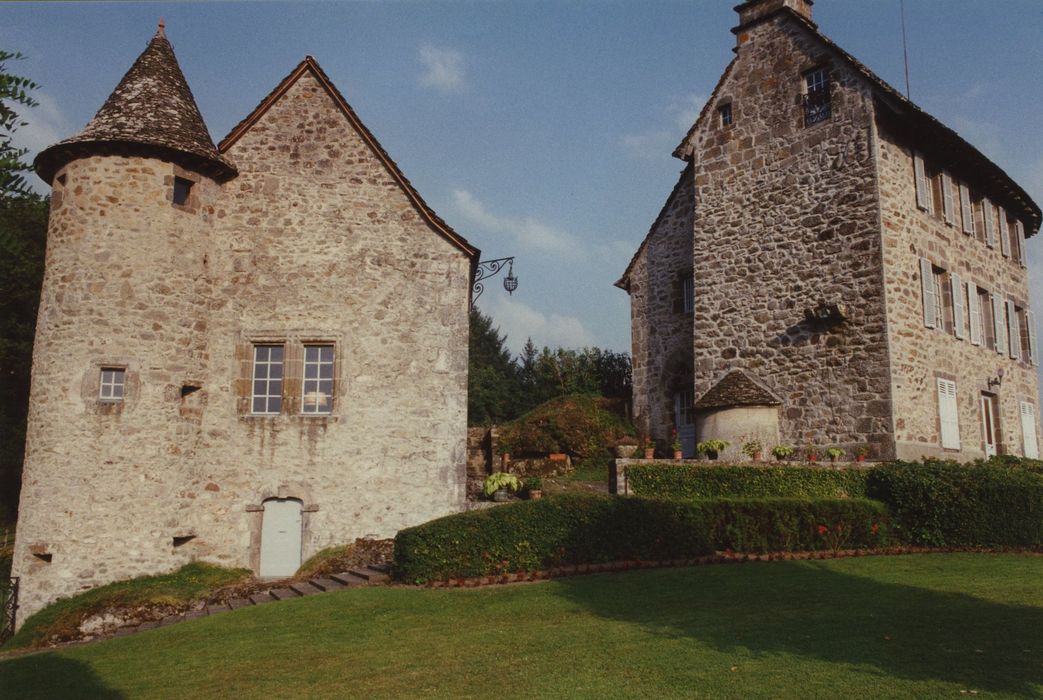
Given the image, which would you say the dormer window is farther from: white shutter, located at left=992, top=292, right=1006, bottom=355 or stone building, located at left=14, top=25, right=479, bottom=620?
stone building, located at left=14, top=25, right=479, bottom=620

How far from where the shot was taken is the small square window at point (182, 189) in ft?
57.8

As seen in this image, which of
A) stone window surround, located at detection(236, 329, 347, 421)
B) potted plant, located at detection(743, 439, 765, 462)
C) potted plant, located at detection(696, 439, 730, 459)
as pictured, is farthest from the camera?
potted plant, located at detection(743, 439, 765, 462)

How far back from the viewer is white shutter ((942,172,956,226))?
2214 cm

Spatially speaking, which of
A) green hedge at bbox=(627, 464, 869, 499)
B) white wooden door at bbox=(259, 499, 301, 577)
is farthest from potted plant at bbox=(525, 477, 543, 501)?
white wooden door at bbox=(259, 499, 301, 577)

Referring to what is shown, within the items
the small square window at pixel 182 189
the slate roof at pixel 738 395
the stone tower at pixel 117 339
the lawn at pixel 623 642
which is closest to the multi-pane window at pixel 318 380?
the stone tower at pixel 117 339

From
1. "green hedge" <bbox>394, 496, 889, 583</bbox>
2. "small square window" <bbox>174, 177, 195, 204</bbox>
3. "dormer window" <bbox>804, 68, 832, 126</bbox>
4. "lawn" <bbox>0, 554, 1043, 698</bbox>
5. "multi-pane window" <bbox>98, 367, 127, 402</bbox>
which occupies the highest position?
"dormer window" <bbox>804, 68, 832, 126</bbox>

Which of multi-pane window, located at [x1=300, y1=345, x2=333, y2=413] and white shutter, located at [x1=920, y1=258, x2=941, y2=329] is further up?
white shutter, located at [x1=920, y1=258, x2=941, y2=329]

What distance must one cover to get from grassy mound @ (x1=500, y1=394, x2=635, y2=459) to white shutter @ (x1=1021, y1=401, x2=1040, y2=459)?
37.4 ft

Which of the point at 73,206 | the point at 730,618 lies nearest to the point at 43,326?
the point at 73,206

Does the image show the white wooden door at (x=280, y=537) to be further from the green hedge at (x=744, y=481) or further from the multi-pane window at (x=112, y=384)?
the green hedge at (x=744, y=481)

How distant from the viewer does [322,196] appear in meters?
18.6

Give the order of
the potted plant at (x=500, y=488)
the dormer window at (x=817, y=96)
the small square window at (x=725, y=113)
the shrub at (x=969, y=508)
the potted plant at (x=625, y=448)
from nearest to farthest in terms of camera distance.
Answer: the shrub at (x=969, y=508) < the potted plant at (x=500, y=488) < the potted plant at (x=625, y=448) < the dormer window at (x=817, y=96) < the small square window at (x=725, y=113)

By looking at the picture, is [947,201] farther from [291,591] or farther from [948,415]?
[291,591]

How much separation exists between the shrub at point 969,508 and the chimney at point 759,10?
13.5m
